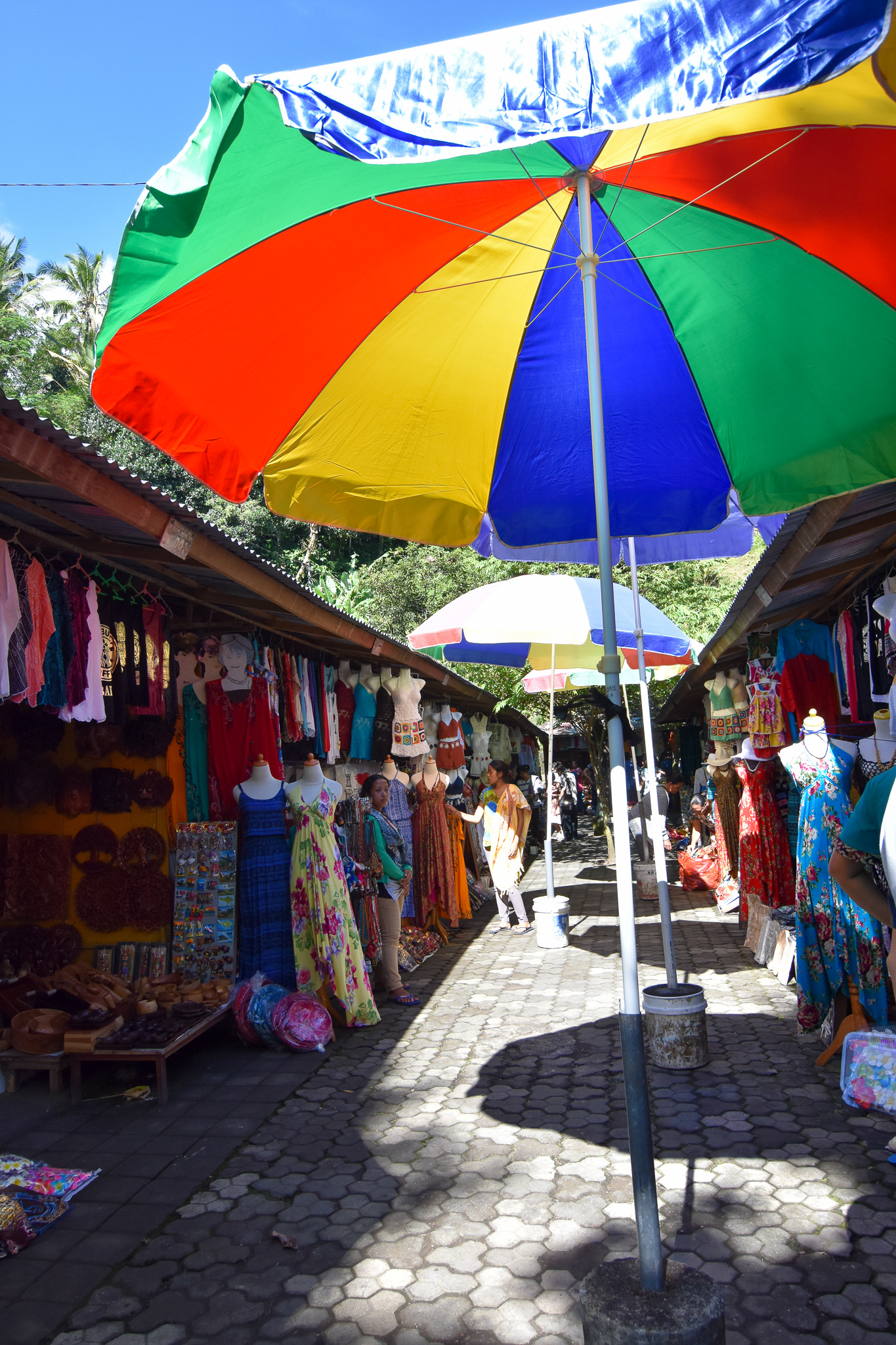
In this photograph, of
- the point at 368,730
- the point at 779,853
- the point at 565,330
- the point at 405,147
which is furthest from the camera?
the point at 368,730

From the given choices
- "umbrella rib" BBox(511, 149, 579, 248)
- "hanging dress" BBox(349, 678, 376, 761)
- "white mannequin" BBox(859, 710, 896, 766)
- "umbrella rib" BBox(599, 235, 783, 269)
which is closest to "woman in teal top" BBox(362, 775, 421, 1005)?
"hanging dress" BBox(349, 678, 376, 761)

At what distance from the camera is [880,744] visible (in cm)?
482

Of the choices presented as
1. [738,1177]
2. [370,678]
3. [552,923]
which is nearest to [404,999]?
[552,923]

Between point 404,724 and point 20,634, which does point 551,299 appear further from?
point 404,724

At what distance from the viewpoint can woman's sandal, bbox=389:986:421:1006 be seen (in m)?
7.05

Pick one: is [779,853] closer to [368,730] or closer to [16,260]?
[368,730]

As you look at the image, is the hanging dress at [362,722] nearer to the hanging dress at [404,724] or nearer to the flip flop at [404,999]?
the hanging dress at [404,724]

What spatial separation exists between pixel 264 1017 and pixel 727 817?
6.97m

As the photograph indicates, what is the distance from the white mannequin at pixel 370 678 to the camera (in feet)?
30.1

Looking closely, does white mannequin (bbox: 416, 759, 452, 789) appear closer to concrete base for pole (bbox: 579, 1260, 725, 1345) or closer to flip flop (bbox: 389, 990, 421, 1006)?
flip flop (bbox: 389, 990, 421, 1006)

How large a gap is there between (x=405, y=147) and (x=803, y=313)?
1831 millimetres

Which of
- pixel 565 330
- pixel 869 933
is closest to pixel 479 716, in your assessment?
pixel 869 933

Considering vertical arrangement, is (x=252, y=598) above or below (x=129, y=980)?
above

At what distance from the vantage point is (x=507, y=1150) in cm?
425
